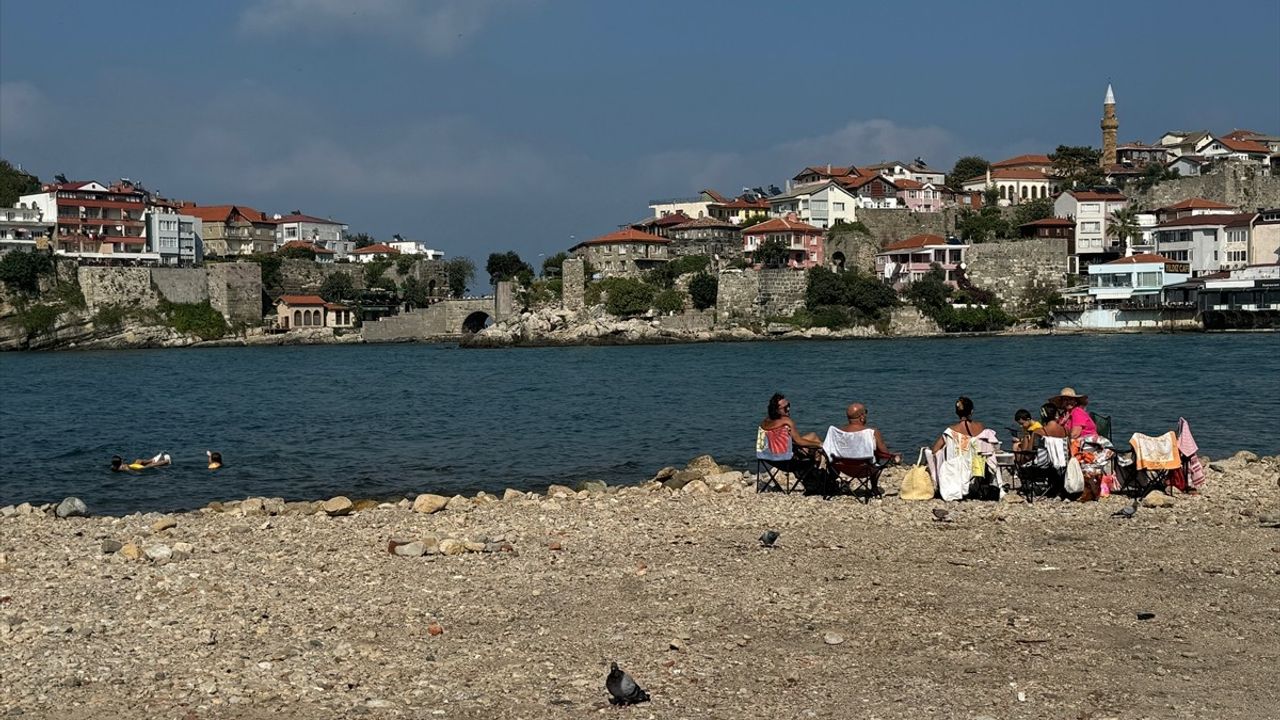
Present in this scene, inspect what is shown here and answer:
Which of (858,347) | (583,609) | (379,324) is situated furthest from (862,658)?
(379,324)

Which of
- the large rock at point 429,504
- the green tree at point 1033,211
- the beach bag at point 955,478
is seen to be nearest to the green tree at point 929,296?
the green tree at point 1033,211

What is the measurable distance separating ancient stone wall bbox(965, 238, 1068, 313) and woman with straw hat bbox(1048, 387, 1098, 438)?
5930 cm

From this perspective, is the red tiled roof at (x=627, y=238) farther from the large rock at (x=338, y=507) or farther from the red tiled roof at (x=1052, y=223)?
the large rock at (x=338, y=507)

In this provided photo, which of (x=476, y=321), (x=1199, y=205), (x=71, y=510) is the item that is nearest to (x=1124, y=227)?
(x=1199, y=205)

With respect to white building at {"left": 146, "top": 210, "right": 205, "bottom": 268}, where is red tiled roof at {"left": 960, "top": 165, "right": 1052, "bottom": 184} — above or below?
above

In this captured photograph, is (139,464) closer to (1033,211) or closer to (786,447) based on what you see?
(786,447)

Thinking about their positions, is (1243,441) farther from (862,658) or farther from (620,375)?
(620,375)

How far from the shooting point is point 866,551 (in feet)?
29.8

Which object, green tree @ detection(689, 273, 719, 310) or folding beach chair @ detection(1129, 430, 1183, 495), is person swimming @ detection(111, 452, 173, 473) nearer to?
folding beach chair @ detection(1129, 430, 1183, 495)

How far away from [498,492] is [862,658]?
968 centimetres

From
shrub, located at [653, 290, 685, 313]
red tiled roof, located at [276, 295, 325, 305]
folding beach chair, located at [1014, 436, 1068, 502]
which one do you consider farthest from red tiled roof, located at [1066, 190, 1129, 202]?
folding beach chair, located at [1014, 436, 1068, 502]

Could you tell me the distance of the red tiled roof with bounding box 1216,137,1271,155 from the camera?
85.8 meters

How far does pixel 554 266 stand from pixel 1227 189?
44.1 metres

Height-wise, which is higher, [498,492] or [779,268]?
[779,268]
